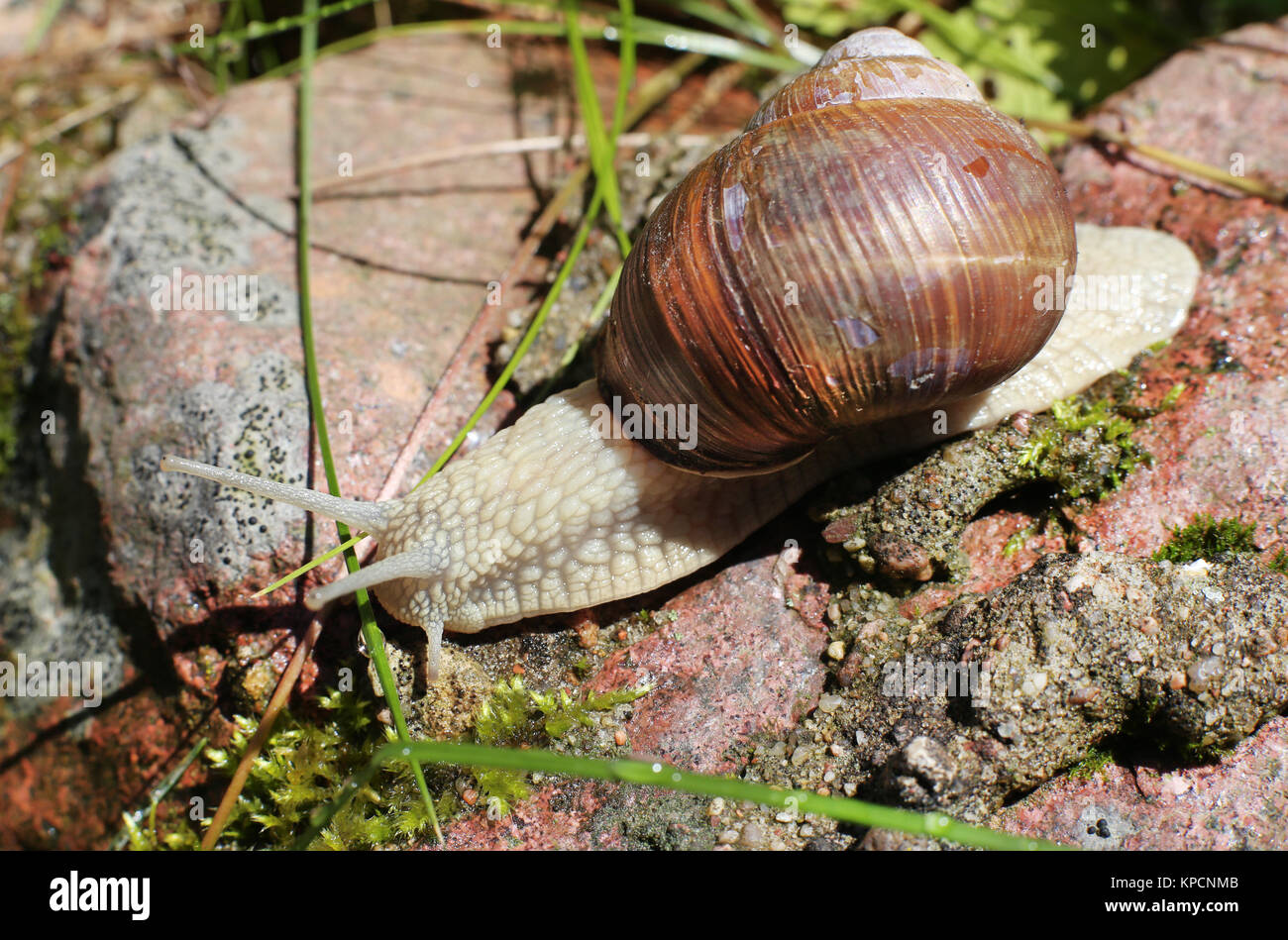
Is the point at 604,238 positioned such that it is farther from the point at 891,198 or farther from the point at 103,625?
the point at 103,625

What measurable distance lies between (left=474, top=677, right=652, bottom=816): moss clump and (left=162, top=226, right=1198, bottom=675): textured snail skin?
10.3 inches

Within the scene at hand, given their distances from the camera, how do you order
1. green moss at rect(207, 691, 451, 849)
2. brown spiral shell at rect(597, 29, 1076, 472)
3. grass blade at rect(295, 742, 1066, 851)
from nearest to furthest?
1. grass blade at rect(295, 742, 1066, 851)
2. brown spiral shell at rect(597, 29, 1076, 472)
3. green moss at rect(207, 691, 451, 849)

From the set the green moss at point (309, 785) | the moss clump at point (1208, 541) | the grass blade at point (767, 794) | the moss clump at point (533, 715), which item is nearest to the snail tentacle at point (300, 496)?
the green moss at point (309, 785)

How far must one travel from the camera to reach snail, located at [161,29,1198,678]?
2.64 meters

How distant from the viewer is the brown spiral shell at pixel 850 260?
8.60ft

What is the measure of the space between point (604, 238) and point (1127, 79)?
10.3 feet

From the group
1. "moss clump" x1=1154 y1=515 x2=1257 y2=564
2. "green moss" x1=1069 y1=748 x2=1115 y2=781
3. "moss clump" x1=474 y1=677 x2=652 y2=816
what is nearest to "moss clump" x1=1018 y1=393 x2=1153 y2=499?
"moss clump" x1=1154 y1=515 x2=1257 y2=564

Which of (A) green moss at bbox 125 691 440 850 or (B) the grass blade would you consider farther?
(A) green moss at bbox 125 691 440 850

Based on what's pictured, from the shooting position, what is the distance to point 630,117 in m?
4.96

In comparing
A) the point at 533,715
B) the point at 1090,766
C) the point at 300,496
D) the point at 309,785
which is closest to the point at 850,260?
the point at 1090,766

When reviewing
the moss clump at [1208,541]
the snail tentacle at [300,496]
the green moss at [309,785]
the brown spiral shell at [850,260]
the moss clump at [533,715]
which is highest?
the brown spiral shell at [850,260]

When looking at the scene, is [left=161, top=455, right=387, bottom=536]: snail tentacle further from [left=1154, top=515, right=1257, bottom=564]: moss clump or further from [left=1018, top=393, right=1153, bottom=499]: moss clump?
[left=1154, top=515, right=1257, bottom=564]: moss clump

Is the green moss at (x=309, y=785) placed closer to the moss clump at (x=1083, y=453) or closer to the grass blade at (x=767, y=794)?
the grass blade at (x=767, y=794)

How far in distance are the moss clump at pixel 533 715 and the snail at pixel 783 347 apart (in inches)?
10.3
